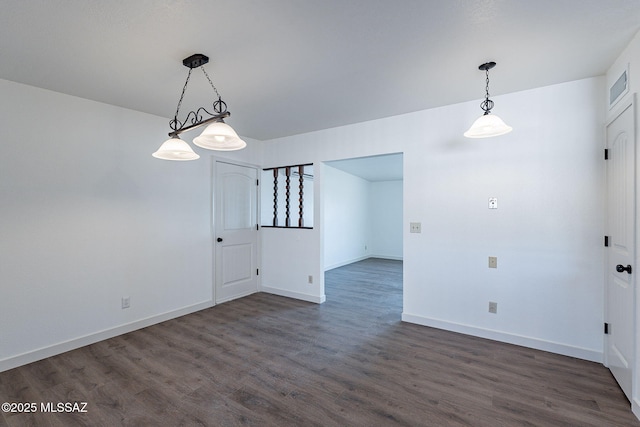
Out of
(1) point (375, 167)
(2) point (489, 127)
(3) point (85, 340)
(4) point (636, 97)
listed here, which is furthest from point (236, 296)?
(4) point (636, 97)

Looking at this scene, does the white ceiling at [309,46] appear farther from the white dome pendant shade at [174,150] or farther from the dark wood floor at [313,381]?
the dark wood floor at [313,381]

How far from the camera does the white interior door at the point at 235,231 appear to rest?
4477 mm

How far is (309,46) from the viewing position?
2199 mm

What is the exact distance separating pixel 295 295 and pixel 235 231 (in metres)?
1.44

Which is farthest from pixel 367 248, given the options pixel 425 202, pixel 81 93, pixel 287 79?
pixel 81 93

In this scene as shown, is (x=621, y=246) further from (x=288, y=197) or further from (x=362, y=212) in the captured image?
(x=362, y=212)

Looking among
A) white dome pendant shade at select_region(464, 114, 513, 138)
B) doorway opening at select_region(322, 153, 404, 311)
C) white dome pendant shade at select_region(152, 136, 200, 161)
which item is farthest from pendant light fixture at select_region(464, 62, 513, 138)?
doorway opening at select_region(322, 153, 404, 311)

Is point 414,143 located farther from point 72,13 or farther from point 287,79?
point 72,13

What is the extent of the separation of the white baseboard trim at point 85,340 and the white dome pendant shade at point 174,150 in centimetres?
227

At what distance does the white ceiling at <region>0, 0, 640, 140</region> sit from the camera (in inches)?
70.4

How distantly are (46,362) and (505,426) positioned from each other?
3918 millimetres

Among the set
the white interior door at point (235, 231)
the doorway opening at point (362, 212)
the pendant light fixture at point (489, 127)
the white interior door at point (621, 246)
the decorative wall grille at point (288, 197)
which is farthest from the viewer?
the doorway opening at point (362, 212)

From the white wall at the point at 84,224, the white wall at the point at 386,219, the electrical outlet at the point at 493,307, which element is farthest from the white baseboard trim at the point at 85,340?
the white wall at the point at 386,219

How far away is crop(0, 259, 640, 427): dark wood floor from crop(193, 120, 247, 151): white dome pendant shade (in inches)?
76.0
